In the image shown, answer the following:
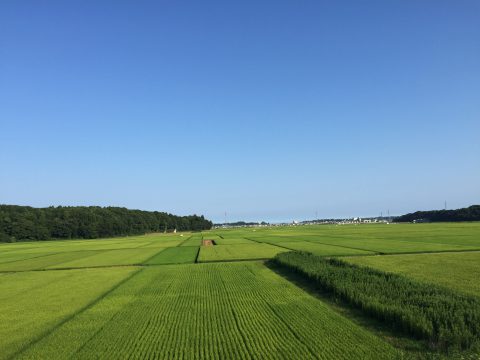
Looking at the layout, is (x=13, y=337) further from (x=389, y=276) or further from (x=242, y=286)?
(x=389, y=276)

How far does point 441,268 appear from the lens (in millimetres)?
28812

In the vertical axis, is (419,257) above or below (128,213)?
below

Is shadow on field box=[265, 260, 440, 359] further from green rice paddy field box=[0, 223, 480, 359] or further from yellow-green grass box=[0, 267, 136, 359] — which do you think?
yellow-green grass box=[0, 267, 136, 359]

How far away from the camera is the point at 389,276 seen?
2320 centimetres

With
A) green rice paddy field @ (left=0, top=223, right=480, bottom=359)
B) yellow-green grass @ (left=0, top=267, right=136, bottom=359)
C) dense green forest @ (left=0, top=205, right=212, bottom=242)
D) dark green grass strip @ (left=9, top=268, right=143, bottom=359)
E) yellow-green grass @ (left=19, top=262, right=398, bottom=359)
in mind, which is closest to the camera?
yellow-green grass @ (left=19, top=262, right=398, bottom=359)

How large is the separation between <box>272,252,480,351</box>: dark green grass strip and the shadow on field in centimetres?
24

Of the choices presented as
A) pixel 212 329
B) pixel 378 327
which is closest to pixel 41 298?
pixel 212 329

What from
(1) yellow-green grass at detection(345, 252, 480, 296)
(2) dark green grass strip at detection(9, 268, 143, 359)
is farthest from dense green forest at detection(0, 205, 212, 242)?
(1) yellow-green grass at detection(345, 252, 480, 296)

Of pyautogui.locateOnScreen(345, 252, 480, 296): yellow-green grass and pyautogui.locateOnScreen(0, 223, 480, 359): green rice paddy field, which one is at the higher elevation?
pyautogui.locateOnScreen(345, 252, 480, 296): yellow-green grass

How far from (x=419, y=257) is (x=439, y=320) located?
24.4 meters

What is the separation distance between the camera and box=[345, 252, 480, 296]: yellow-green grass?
22.3 meters

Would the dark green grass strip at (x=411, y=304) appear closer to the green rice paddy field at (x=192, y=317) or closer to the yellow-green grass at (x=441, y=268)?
the green rice paddy field at (x=192, y=317)

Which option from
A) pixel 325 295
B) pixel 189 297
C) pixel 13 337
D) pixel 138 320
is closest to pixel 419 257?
pixel 325 295

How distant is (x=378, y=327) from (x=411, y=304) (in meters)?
2.23
